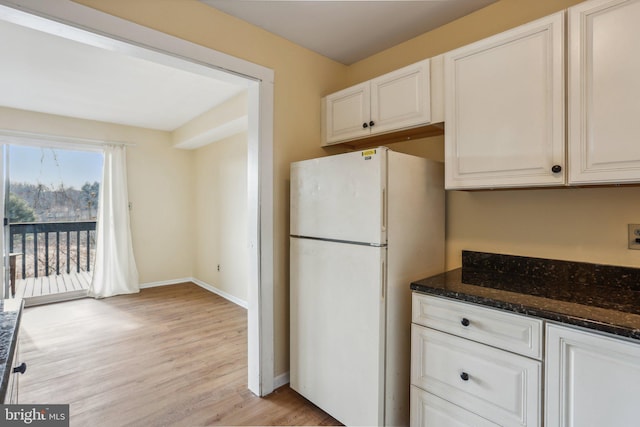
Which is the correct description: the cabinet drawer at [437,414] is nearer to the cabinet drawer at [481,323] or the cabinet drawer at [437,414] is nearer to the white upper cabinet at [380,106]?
the cabinet drawer at [481,323]

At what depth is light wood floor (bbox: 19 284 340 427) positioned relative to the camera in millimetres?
1898

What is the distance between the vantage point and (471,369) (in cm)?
136

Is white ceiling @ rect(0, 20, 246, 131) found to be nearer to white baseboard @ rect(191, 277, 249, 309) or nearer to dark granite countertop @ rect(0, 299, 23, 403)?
dark granite countertop @ rect(0, 299, 23, 403)

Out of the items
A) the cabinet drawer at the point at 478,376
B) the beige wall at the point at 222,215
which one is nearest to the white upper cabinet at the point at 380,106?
the cabinet drawer at the point at 478,376

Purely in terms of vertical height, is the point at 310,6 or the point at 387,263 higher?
the point at 310,6

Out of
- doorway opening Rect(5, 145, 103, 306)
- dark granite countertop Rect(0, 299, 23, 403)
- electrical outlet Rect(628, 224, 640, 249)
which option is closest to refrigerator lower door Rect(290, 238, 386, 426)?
electrical outlet Rect(628, 224, 640, 249)

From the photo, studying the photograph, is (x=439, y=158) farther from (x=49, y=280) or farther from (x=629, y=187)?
(x=49, y=280)

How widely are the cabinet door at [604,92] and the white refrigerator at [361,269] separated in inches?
28.3

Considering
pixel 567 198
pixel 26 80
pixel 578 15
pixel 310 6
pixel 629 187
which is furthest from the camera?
pixel 26 80

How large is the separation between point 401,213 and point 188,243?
4.44 meters

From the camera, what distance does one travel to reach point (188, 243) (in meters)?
5.20

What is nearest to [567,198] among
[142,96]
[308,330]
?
[308,330]

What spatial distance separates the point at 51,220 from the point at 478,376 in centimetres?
518

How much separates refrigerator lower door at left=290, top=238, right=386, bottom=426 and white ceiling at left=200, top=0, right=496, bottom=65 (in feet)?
4.60
